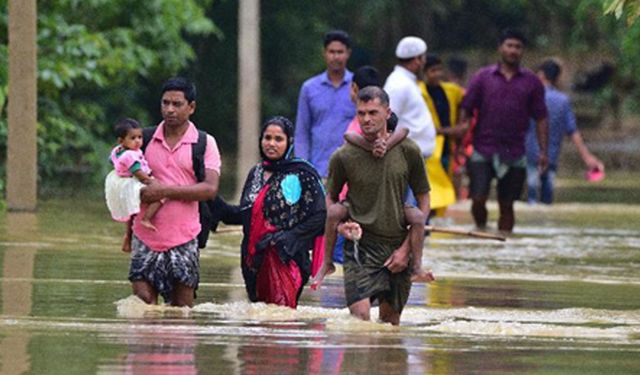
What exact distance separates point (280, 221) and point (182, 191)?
0.77 meters

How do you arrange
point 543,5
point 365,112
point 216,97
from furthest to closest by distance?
point 543,5 → point 216,97 → point 365,112

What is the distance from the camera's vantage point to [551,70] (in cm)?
2730

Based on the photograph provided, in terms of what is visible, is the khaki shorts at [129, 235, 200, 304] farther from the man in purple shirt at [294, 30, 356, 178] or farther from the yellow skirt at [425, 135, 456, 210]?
the yellow skirt at [425, 135, 456, 210]

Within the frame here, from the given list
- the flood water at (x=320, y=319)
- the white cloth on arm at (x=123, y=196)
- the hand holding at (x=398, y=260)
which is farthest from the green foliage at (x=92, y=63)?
the hand holding at (x=398, y=260)

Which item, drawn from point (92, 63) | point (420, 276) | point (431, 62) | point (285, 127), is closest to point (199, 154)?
point (285, 127)

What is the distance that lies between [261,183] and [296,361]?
3.23 meters

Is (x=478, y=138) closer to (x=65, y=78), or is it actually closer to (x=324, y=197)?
(x=65, y=78)

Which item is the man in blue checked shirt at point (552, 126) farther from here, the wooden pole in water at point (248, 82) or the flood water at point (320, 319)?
the flood water at point (320, 319)

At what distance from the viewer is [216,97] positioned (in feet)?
136

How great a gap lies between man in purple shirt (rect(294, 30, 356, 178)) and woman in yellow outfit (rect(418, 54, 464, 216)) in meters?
2.91

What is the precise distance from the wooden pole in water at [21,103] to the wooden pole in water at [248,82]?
10.5m

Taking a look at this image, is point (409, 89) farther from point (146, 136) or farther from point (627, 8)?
point (146, 136)

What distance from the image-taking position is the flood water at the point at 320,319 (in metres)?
10.5

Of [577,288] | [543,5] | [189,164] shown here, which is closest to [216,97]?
[543,5]
